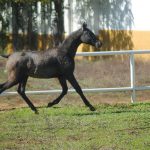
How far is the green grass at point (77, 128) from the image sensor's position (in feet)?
32.1

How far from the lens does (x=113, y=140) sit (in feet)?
32.8

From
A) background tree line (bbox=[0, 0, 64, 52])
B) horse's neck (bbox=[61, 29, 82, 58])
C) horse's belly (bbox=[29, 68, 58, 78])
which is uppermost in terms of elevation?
horse's neck (bbox=[61, 29, 82, 58])

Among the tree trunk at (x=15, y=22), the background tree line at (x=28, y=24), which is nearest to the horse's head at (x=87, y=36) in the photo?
the background tree line at (x=28, y=24)

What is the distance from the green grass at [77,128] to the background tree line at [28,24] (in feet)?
43.4

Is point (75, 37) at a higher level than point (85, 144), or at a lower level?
higher

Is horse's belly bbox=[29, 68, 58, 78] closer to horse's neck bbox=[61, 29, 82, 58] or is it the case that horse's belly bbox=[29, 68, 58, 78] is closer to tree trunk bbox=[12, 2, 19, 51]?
horse's neck bbox=[61, 29, 82, 58]

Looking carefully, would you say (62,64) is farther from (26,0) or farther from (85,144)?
(26,0)

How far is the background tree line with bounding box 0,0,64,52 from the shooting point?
87.8 feet

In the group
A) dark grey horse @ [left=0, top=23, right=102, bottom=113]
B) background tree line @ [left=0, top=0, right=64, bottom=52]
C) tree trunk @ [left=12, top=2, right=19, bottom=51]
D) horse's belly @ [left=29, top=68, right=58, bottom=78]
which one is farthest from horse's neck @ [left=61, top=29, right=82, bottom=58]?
tree trunk @ [left=12, top=2, right=19, bottom=51]

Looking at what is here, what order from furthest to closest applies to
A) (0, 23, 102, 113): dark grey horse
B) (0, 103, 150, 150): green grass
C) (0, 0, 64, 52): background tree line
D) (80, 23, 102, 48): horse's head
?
(0, 0, 64, 52): background tree line < (80, 23, 102, 48): horse's head < (0, 23, 102, 113): dark grey horse < (0, 103, 150, 150): green grass

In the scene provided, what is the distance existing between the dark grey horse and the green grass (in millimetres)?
543

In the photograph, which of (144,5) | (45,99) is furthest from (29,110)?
(144,5)

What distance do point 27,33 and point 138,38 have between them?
590cm

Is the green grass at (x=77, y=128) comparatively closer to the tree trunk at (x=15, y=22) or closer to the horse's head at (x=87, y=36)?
the horse's head at (x=87, y=36)
